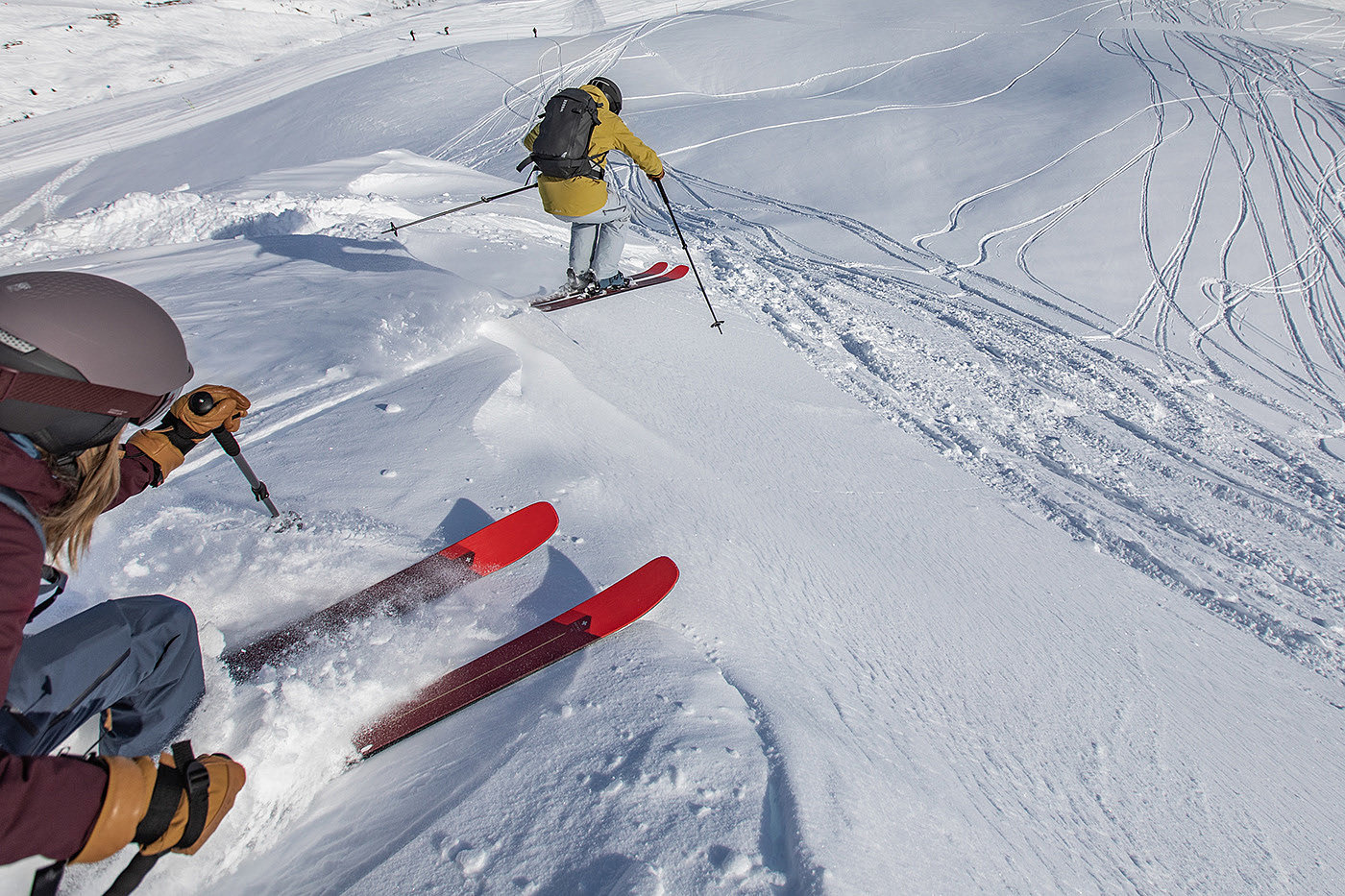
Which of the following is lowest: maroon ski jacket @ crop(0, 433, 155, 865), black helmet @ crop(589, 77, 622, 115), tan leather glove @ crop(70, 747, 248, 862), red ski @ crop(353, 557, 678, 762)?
red ski @ crop(353, 557, 678, 762)

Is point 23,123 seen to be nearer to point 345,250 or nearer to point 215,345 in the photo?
point 345,250

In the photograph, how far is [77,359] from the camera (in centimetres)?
131

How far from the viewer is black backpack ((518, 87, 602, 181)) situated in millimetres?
4363

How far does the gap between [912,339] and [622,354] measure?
2.29m

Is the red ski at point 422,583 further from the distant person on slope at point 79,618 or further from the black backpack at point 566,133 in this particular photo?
the black backpack at point 566,133

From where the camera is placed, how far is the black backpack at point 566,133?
4.36 metres

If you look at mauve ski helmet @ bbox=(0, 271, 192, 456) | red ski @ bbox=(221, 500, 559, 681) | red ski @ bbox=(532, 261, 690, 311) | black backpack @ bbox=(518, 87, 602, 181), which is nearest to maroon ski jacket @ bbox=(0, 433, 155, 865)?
mauve ski helmet @ bbox=(0, 271, 192, 456)

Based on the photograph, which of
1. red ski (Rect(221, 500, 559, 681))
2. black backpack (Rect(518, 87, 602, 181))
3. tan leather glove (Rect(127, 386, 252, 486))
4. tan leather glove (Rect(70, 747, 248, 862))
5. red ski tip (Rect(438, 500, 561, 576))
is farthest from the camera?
black backpack (Rect(518, 87, 602, 181))

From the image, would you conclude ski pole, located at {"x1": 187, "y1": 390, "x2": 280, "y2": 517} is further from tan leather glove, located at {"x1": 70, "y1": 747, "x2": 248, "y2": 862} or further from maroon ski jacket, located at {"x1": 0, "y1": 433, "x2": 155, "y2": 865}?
tan leather glove, located at {"x1": 70, "y1": 747, "x2": 248, "y2": 862}

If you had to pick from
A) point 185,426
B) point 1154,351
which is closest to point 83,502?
point 185,426

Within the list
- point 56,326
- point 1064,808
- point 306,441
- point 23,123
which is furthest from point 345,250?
point 23,123

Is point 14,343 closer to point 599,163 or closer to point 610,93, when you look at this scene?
point 599,163

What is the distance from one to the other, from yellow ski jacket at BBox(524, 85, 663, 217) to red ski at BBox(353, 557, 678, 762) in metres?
3.13

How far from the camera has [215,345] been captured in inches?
142
